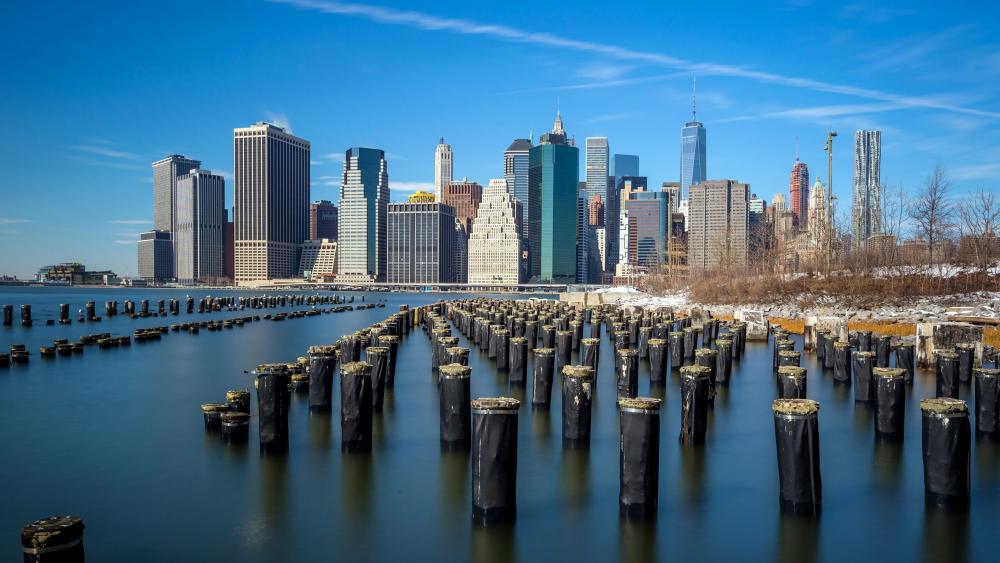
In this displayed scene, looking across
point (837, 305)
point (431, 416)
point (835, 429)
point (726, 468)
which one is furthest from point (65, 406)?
point (837, 305)

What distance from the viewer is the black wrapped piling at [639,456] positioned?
11.5 metres

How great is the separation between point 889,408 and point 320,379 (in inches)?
556

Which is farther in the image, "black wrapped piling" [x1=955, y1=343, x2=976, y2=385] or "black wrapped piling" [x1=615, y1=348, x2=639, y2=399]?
"black wrapped piling" [x1=955, y1=343, x2=976, y2=385]

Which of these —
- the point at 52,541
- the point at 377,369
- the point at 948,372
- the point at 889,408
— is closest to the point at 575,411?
the point at 377,369

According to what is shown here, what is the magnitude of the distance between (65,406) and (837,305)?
43937mm

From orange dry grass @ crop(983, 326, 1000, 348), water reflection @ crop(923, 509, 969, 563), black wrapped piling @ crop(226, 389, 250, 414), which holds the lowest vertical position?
water reflection @ crop(923, 509, 969, 563)

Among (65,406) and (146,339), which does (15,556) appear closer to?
(65,406)

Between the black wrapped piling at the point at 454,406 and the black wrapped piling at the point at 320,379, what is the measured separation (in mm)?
4712

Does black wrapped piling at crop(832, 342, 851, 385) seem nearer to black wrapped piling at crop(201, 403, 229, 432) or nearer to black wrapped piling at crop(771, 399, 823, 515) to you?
black wrapped piling at crop(771, 399, 823, 515)

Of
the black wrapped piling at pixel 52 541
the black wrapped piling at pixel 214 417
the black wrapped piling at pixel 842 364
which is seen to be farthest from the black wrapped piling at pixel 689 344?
the black wrapped piling at pixel 52 541

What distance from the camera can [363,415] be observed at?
53.4 feet

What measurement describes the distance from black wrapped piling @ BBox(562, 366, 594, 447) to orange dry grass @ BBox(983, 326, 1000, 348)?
945 inches

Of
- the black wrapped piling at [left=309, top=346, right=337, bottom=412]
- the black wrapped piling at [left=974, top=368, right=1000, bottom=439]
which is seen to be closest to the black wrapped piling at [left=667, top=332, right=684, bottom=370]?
the black wrapped piling at [left=974, top=368, right=1000, bottom=439]

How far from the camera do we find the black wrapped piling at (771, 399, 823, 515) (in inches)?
450
